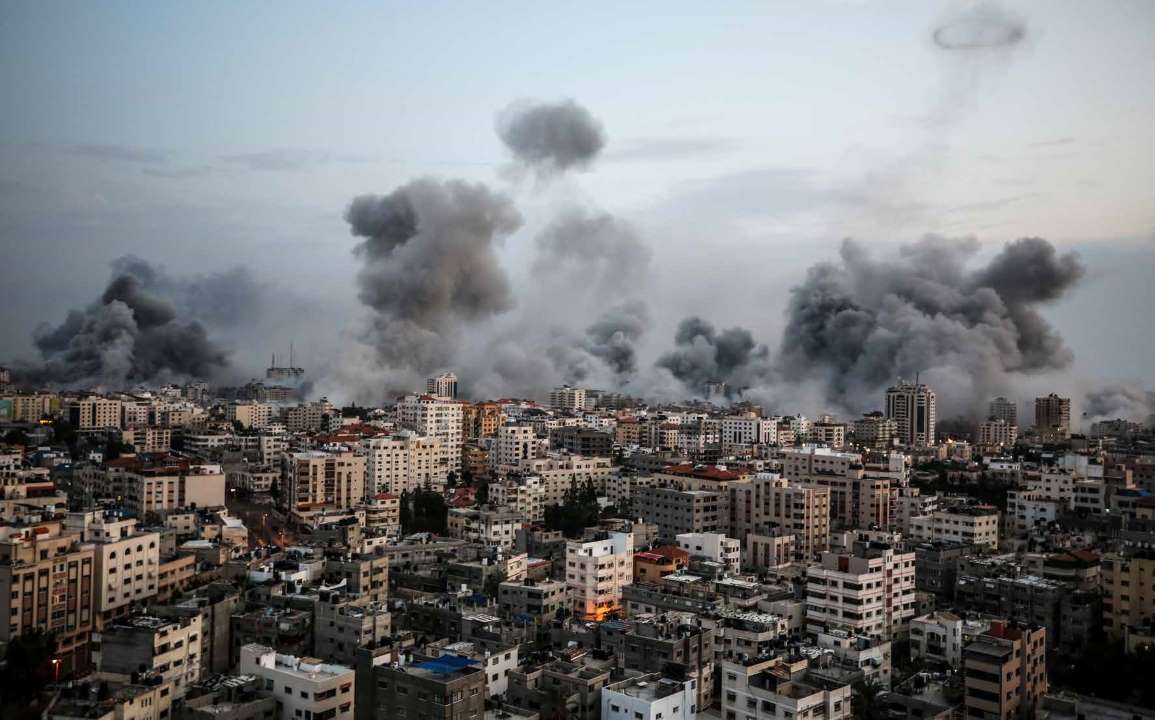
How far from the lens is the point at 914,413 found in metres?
33.6

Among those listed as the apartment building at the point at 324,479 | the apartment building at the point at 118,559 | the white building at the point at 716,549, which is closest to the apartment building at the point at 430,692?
the apartment building at the point at 118,559

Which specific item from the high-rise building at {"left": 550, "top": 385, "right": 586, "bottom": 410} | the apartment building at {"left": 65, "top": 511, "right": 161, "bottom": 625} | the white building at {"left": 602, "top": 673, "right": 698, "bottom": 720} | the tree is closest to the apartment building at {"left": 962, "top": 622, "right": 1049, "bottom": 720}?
the white building at {"left": 602, "top": 673, "right": 698, "bottom": 720}

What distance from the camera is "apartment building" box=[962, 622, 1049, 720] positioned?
8.16m

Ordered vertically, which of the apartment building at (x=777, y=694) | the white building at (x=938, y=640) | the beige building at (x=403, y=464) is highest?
the beige building at (x=403, y=464)

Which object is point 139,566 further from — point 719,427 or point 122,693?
point 719,427

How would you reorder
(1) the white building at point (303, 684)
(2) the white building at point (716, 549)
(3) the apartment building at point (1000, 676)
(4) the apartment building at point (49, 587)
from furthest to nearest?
(2) the white building at point (716, 549)
(4) the apartment building at point (49, 587)
(3) the apartment building at point (1000, 676)
(1) the white building at point (303, 684)

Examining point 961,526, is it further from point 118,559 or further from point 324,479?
point 118,559

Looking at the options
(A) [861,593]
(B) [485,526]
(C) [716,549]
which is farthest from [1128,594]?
(B) [485,526]

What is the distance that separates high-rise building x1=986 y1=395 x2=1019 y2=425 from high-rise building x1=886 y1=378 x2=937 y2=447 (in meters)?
4.56

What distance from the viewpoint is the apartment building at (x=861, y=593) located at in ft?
34.5

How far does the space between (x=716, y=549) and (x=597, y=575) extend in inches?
99.0

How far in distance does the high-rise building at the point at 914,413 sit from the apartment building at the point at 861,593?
22943 mm

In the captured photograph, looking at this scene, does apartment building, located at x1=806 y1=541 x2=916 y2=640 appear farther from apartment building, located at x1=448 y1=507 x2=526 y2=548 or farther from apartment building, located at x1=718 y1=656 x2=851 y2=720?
apartment building, located at x1=448 y1=507 x2=526 y2=548

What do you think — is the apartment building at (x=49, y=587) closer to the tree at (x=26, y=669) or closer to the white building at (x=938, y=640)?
the tree at (x=26, y=669)
